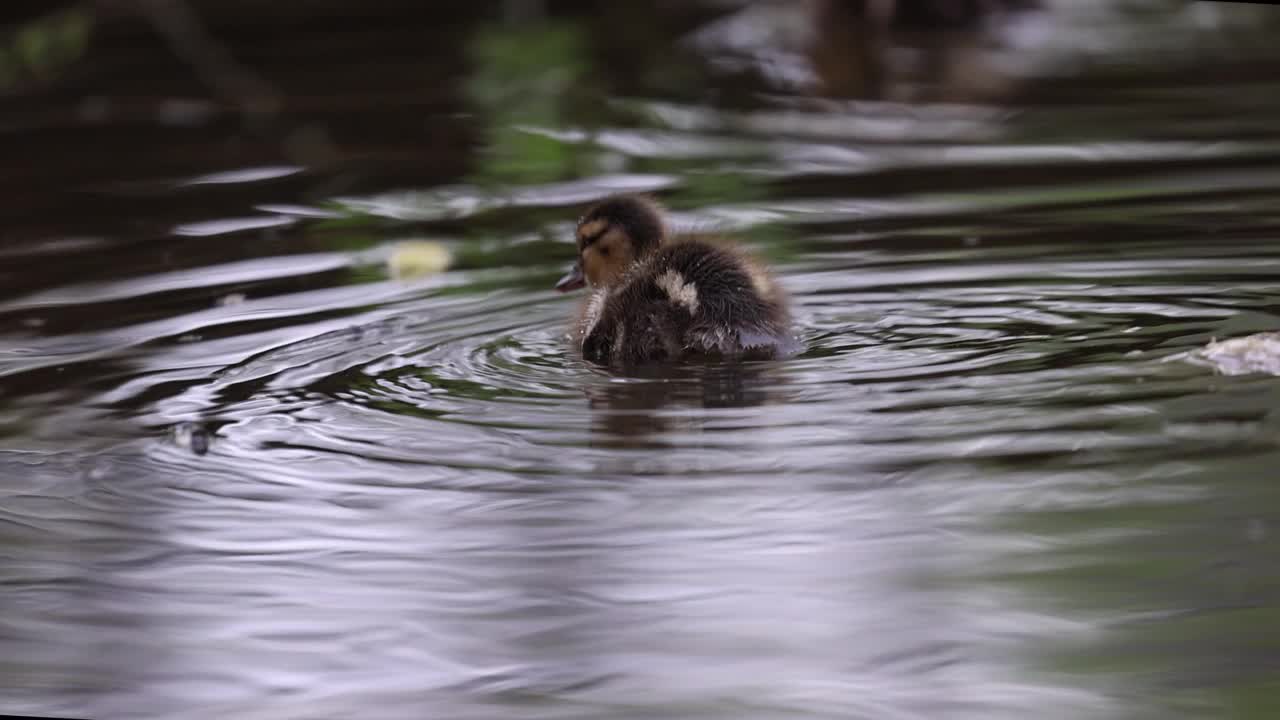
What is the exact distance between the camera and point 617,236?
5.86 meters

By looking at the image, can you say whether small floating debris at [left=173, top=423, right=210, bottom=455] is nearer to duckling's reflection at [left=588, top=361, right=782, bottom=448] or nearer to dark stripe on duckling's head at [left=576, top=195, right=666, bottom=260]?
duckling's reflection at [left=588, top=361, right=782, bottom=448]

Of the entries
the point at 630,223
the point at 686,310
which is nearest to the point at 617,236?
the point at 630,223

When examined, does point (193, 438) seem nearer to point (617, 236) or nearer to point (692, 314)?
point (692, 314)

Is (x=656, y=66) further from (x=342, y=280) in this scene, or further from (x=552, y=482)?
(x=552, y=482)

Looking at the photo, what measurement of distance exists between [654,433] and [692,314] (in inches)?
27.2

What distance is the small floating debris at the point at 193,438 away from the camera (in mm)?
4633

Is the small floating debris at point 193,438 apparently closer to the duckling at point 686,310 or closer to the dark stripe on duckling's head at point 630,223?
the duckling at point 686,310

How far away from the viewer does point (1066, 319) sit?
5.28 meters

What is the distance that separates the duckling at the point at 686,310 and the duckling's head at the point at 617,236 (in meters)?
0.27

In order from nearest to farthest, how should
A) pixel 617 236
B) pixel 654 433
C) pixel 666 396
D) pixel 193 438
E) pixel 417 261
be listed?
1. pixel 654 433
2. pixel 193 438
3. pixel 666 396
4. pixel 617 236
5. pixel 417 261

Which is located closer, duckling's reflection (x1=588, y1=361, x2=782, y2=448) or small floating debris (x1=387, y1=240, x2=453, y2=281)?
duckling's reflection (x1=588, y1=361, x2=782, y2=448)

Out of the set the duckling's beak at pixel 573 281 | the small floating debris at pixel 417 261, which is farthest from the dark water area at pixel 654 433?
the duckling's beak at pixel 573 281

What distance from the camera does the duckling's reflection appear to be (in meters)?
4.55

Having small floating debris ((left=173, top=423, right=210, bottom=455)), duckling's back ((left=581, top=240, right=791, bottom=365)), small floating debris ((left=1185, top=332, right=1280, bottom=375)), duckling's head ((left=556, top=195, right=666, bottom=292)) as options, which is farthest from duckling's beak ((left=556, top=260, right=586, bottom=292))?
small floating debris ((left=1185, top=332, right=1280, bottom=375))
